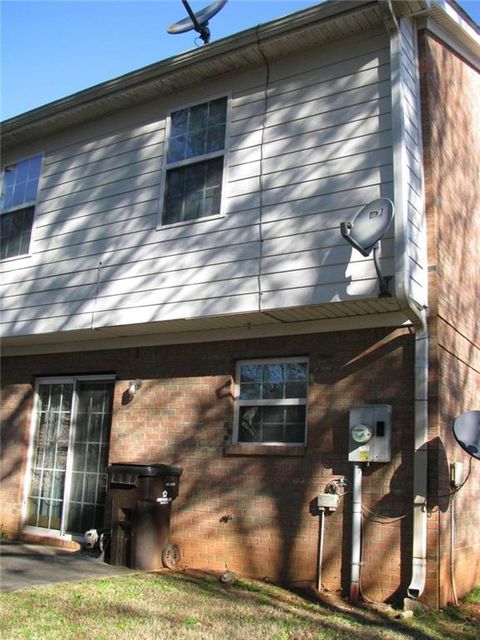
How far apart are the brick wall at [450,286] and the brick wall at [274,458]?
0.32 meters

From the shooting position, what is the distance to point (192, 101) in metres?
9.04

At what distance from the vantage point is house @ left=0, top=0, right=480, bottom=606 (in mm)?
7094

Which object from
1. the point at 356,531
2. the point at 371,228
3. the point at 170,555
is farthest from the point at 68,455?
the point at 371,228

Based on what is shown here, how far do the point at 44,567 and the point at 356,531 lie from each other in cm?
356

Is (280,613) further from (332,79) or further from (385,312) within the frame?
(332,79)

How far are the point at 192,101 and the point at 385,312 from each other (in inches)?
152

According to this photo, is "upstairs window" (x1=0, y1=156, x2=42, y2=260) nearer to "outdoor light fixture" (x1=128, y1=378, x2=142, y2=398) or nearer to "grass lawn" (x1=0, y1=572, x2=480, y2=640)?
"outdoor light fixture" (x1=128, y1=378, x2=142, y2=398)

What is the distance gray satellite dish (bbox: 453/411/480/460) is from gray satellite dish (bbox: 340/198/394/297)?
141 cm

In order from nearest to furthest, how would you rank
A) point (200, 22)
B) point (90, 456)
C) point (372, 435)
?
point (372, 435) < point (200, 22) < point (90, 456)

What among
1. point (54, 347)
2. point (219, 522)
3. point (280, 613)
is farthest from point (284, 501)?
point (54, 347)

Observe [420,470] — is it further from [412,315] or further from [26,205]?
[26,205]

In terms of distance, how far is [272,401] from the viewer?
8.12 metres

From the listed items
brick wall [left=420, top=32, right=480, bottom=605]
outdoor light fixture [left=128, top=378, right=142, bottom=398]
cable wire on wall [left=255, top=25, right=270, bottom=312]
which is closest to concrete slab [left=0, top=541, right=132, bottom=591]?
outdoor light fixture [left=128, top=378, right=142, bottom=398]

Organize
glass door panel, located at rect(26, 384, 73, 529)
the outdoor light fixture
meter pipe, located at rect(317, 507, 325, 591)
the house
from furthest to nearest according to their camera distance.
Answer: glass door panel, located at rect(26, 384, 73, 529), the outdoor light fixture, meter pipe, located at rect(317, 507, 325, 591), the house
